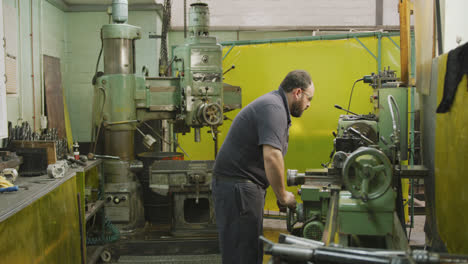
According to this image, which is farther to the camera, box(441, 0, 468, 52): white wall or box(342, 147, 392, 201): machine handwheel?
box(441, 0, 468, 52): white wall

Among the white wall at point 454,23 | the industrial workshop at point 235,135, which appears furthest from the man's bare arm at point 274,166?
the white wall at point 454,23

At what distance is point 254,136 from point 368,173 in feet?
2.20

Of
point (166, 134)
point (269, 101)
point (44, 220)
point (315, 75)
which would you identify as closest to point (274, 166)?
point (269, 101)

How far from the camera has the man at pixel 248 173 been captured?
7.02ft

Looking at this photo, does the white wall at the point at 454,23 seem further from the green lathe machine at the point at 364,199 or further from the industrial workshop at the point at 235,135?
the green lathe machine at the point at 364,199

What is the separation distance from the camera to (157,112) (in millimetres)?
3812

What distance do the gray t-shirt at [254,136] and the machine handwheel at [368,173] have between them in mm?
466

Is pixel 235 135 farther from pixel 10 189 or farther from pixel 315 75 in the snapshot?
pixel 315 75

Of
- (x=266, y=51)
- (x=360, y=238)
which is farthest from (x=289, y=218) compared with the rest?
(x=266, y=51)

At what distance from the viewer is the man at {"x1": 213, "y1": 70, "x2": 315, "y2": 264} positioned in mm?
2141

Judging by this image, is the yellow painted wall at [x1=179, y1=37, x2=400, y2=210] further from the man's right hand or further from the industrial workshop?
the man's right hand

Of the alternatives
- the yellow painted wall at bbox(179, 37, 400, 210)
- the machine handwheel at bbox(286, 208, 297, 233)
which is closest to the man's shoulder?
the machine handwheel at bbox(286, 208, 297, 233)

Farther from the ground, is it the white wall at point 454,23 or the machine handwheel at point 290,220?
the white wall at point 454,23

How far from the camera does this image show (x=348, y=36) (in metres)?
4.48
